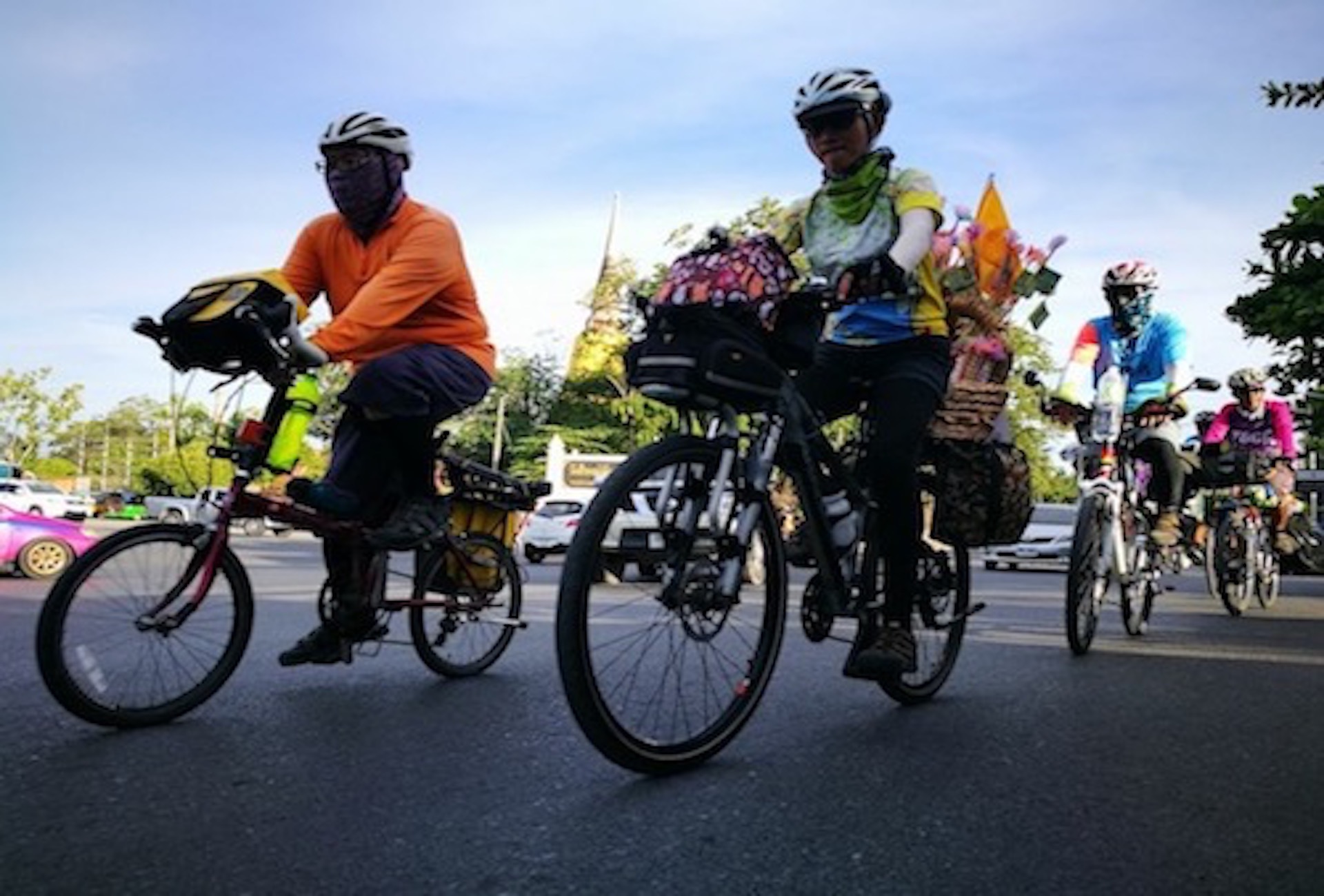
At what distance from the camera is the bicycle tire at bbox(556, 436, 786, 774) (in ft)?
9.21

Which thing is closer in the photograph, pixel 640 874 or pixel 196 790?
pixel 640 874

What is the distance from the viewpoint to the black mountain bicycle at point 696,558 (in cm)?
284

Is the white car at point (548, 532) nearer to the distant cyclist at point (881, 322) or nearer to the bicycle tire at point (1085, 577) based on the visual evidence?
the bicycle tire at point (1085, 577)

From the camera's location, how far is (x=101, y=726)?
345cm

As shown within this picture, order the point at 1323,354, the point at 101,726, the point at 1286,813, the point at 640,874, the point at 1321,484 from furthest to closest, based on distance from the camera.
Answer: the point at 1321,484 < the point at 1323,354 < the point at 101,726 < the point at 1286,813 < the point at 640,874

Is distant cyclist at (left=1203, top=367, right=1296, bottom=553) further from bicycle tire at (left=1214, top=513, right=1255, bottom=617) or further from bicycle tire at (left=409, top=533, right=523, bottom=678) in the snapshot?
bicycle tire at (left=409, top=533, right=523, bottom=678)

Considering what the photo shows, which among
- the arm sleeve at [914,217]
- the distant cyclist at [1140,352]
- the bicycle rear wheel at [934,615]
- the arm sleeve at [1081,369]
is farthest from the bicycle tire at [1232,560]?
the arm sleeve at [914,217]

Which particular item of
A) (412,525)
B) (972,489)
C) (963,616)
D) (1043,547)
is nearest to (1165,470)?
(963,616)

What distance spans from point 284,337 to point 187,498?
0.75m

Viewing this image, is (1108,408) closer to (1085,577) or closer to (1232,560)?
(1085,577)

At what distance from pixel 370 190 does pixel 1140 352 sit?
433cm

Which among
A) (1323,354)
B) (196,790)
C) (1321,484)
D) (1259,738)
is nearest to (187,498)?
(196,790)

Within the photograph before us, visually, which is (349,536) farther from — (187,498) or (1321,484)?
(1321,484)

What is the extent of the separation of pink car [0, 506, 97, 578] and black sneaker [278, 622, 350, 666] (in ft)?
32.1
